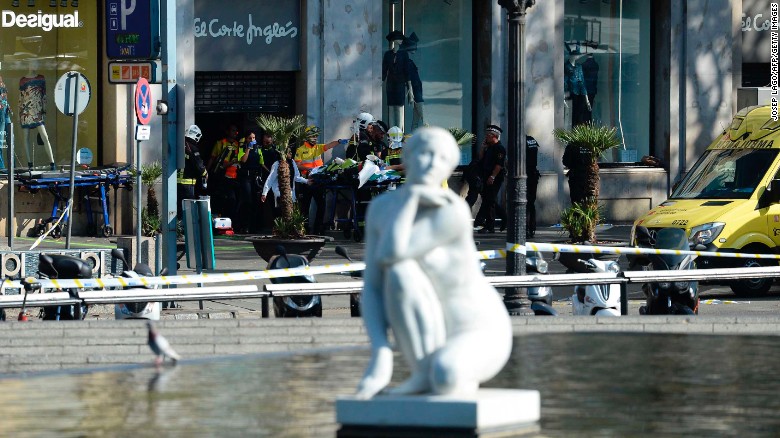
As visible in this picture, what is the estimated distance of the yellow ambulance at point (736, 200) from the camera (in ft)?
66.0

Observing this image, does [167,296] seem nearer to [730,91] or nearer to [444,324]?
[444,324]

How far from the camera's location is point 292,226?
21.5 meters

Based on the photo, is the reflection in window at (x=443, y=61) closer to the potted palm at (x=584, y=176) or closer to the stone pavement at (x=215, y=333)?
the potted palm at (x=584, y=176)

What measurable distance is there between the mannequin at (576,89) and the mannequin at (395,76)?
3.20m

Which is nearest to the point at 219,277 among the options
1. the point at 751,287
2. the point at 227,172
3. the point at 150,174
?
the point at 751,287

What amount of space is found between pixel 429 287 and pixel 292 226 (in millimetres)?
13610

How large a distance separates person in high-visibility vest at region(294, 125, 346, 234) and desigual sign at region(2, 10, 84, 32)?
4190mm

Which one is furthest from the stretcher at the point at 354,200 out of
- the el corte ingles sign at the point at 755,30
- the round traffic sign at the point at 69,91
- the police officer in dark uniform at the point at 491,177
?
the el corte ingles sign at the point at 755,30

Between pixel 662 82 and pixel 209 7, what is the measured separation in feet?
29.7

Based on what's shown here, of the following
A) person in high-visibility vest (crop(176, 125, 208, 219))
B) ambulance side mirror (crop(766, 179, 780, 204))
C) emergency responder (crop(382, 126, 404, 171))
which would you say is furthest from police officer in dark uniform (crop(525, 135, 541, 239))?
ambulance side mirror (crop(766, 179, 780, 204))

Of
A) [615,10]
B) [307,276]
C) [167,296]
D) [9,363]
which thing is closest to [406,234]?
[9,363]

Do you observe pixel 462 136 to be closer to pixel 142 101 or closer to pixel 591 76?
pixel 591 76

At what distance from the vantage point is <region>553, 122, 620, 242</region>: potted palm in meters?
22.1

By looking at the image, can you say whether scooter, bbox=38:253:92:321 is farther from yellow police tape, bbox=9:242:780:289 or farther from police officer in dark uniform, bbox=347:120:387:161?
police officer in dark uniform, bbox=347:120:387:161
